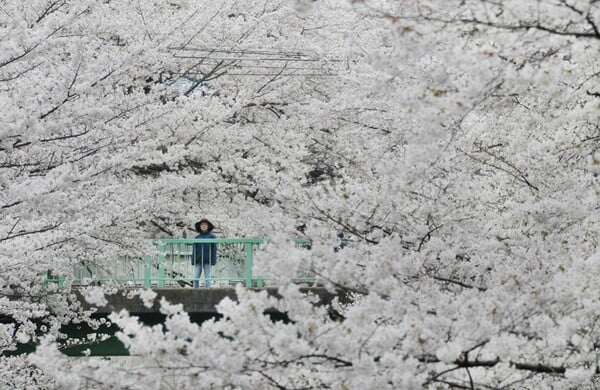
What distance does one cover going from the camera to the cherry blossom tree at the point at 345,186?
17.7ft

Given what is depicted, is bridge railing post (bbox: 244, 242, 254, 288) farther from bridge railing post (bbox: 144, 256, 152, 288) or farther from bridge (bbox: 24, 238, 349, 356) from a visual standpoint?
bridge railing post (bbox: 144, 256, 152, 288)

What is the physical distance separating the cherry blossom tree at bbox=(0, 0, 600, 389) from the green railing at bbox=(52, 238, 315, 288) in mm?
717

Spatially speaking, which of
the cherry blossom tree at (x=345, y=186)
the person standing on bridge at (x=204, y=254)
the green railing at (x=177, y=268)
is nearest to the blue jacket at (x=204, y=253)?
the person standing on bridge at (x=204, y=254)

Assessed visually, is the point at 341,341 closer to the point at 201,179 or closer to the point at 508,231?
the point at 508,231

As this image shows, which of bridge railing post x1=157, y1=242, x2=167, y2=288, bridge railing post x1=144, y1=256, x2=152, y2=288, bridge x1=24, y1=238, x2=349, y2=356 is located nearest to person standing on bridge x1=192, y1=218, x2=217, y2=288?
bridge x1=24, y1=238, x2=349, y2=356

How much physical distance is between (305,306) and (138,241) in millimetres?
7325

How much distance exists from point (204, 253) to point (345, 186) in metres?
6.06

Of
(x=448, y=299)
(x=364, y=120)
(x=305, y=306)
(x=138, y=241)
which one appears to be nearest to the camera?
(x=305, y=306)

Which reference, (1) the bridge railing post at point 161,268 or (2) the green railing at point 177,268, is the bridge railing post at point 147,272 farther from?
(1) the bridge railing post at point 161,268

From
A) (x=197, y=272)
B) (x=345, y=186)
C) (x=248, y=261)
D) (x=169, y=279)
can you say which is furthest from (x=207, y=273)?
(x=345, y=186)

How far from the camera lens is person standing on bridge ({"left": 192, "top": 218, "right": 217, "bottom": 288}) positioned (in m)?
15.1

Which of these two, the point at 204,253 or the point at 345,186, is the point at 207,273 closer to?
the point at 204,253

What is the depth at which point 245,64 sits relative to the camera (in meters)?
18.6

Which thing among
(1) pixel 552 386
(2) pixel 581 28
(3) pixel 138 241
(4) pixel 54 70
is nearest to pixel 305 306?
(1) pixel 552 386
